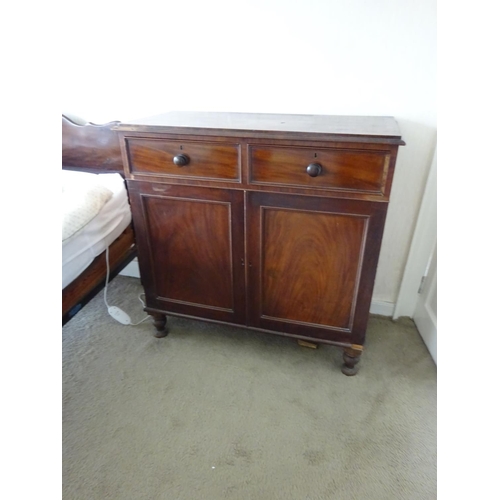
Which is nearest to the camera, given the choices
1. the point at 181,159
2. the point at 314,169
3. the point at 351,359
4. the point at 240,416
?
the point at 314,169

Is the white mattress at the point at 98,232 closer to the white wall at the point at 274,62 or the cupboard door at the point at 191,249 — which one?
the cupboard door at the point at 191,249

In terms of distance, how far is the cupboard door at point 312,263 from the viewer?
1.21m

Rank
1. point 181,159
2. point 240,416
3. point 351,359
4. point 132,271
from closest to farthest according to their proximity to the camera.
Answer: point 181,159, point 240,416, point 351,359, point 132,271

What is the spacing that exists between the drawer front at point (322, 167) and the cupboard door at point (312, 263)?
56mm

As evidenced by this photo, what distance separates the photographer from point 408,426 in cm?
129

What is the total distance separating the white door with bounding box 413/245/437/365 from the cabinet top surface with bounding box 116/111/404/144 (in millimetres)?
670

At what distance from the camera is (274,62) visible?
4.67 feet

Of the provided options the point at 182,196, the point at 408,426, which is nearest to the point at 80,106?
the point at 182,196

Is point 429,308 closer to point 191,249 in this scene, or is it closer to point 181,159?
point 191,249

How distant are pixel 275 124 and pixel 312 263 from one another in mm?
512

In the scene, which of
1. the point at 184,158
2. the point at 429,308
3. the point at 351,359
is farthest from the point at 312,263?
the point at 429,308

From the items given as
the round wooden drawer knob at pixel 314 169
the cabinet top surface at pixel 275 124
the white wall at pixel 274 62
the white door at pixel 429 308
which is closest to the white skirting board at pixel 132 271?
the white wall at pixel 274 62
